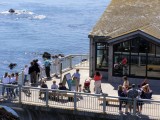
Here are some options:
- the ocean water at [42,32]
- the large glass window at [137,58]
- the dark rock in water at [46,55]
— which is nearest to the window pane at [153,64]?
the large glass window at [137,58]

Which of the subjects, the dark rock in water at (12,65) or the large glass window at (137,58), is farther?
the dark rock in water at (12,65)

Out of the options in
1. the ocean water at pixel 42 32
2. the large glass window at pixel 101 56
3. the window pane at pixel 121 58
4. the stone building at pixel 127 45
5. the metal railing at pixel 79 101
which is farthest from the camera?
the ocean water at pixel 42 32

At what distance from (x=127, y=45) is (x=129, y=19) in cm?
299

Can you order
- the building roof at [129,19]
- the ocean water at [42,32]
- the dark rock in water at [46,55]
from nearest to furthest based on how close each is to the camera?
1. the building roof at [129,19]
2. the dark rock in water at [46,55]
3. the ocean water at [42,32]

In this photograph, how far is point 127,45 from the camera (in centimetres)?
2655

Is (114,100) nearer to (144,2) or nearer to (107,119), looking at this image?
(107,119)

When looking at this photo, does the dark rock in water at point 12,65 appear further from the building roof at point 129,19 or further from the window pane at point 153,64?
the window pane at point 153,64

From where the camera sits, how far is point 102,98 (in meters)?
21.3

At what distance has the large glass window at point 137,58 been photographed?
2622 centimetres

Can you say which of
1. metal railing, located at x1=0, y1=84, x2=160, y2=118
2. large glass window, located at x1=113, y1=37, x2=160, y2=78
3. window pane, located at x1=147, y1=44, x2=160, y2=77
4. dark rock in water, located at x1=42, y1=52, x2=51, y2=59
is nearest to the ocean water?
dark rock in water, located at x1=42, y1=52, x2=51, y2=59

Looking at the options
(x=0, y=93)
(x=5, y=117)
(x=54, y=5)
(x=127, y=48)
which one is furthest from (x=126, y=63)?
(x=54, y=5)

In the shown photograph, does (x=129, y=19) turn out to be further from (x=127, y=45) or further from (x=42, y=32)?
(x=42, y=32)

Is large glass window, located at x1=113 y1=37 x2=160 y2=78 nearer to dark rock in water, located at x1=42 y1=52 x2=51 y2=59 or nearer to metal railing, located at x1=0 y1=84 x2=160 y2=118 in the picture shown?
metal railing, located at x1=0 y1=84 x2=160 y2=118

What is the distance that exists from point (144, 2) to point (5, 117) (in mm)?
21244
